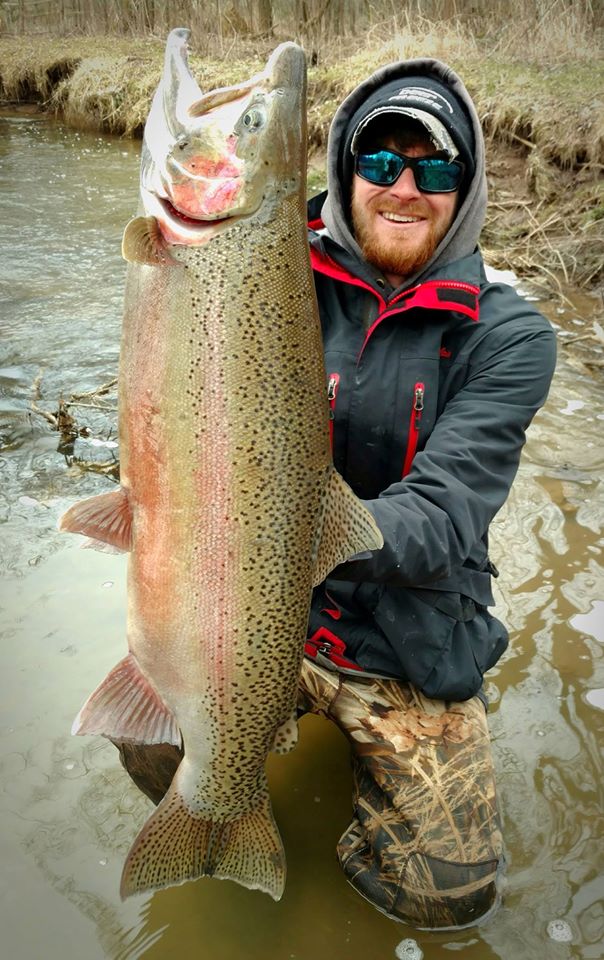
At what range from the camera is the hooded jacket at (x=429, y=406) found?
2434mm

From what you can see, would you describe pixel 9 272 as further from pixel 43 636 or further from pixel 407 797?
pixel 407 797

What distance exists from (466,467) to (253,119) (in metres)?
1.09

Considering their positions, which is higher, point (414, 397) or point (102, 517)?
point (414, 397)

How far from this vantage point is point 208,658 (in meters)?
1.97

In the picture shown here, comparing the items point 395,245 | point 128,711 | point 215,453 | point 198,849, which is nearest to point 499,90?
point 395,245

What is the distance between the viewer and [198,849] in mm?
2139

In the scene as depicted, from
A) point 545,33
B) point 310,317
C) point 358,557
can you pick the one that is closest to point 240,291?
point 310,317

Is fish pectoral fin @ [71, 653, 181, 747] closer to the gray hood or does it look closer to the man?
the man

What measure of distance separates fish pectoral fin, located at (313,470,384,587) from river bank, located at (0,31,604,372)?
4355mm

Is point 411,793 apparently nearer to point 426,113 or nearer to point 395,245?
point 395,245

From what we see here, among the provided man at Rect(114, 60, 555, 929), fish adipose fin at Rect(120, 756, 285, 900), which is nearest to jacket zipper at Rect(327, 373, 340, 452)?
man at Rect(114, 60, 555, 929)

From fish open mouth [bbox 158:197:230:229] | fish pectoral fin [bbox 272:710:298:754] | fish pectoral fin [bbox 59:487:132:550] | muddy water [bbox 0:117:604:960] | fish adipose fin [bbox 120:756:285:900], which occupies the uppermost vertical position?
fish open mouth [bbox 158:197:230:229]

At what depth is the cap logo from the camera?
2635 millimetres

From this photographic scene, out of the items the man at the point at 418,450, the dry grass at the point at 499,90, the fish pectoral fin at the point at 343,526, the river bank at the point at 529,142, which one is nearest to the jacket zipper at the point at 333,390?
the man at the point at 418,450
